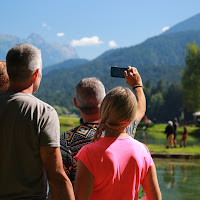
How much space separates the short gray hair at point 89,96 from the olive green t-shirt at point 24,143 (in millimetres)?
534

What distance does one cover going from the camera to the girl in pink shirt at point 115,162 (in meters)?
2.32

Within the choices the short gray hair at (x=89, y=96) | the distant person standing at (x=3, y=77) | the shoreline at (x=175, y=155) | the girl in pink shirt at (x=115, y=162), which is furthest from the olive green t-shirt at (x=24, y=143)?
the shoreline at (x=175, y=155)

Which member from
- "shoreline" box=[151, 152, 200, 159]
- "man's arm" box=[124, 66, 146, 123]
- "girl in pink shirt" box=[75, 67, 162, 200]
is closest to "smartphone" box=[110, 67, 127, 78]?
"man's arm" box=[124, 66, 146, 123]

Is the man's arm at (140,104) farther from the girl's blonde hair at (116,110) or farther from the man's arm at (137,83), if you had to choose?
the girl's blonde hair at (116,110)

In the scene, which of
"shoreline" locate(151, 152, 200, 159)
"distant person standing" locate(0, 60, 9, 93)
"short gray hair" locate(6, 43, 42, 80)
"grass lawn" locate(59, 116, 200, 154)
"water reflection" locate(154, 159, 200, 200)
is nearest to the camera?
"short gray hair" locate(6, 43, 42, 80)

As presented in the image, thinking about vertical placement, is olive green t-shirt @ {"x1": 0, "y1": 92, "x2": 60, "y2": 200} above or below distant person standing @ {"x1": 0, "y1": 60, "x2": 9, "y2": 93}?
below

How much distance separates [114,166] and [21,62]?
0.84 metres

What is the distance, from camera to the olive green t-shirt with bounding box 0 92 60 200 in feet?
7.13

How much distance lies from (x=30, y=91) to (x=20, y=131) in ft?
0.94

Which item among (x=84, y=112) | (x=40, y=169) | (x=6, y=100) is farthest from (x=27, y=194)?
(x=84, y=112)

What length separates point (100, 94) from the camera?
274 centimetres

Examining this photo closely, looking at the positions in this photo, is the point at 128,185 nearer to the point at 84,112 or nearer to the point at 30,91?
the point at 84,112

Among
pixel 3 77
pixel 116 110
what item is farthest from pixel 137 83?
pixel 3 77

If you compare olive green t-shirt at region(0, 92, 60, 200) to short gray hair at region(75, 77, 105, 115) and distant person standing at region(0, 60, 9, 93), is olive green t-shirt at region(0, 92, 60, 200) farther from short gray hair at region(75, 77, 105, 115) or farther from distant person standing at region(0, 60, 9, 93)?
distant person standing at region(0, 60, 9, 93)
